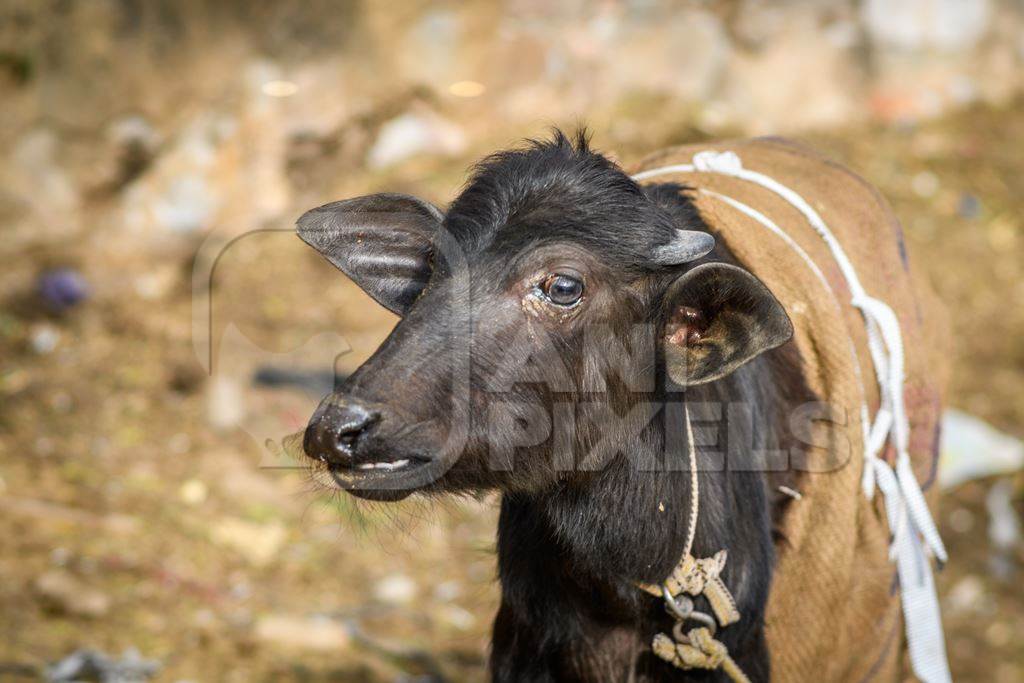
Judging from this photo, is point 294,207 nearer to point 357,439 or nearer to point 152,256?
point 152,256

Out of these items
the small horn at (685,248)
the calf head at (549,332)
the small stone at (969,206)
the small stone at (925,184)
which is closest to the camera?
the calf head at (549,332)

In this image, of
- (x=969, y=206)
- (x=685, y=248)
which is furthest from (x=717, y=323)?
(x=969, y=206)

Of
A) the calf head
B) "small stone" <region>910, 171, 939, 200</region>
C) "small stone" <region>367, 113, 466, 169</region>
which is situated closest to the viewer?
the calf head

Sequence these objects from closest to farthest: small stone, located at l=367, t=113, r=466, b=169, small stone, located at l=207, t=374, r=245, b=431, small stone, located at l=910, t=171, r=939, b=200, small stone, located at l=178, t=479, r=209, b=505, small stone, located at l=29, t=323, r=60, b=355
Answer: small stone, located at l=178, t=479, r=209, b=505 < small stone, located at l=207, t=374, r=245, b=431 < small stone, located at l=29, t=323, r=60, b=355 < small stone, located at l=367, t=113, r=466, b=169 < small stone, located at l=910, t=171, r=939, b=200

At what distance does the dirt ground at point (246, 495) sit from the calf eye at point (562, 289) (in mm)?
657

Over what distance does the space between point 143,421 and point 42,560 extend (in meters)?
1.05

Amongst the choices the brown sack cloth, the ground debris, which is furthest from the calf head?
the ground debris

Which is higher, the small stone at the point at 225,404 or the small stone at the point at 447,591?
the small stone at the point at 225,404

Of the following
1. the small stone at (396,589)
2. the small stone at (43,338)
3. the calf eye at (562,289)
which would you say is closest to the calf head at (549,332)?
the calf eye at (562,289)

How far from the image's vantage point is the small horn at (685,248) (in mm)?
2240

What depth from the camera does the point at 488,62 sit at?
6.32 metres

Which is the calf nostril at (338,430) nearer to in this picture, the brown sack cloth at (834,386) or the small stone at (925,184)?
the brown sack cloth at (834,386)

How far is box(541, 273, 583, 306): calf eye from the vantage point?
7.39 feet

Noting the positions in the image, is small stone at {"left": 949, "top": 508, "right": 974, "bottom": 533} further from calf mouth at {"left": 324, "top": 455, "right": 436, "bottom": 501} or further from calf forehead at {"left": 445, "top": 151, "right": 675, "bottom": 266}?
calf mouth at {"left": 324, "top": 455, "right": 436, "bottom": 501}
